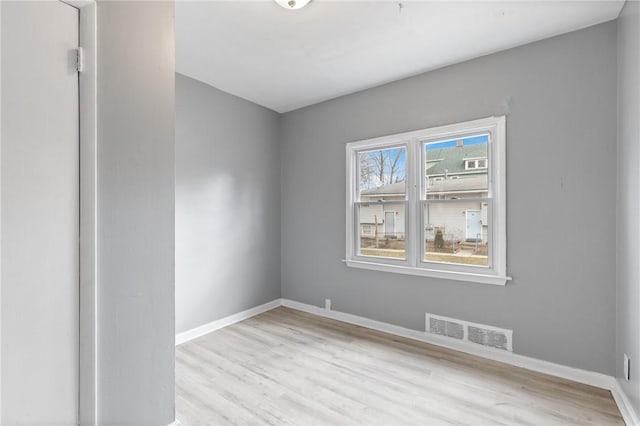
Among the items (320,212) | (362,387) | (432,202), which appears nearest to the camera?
(362,387)

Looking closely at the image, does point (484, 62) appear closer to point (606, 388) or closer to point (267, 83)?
point (267, 83)

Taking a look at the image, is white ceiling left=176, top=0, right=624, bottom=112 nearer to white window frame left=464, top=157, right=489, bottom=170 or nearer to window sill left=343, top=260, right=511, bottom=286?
white window frame left=464, top=157, right=489, bottom=170

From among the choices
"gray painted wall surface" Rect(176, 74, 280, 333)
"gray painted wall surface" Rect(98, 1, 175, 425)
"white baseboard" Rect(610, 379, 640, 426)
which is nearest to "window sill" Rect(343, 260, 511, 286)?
"white baseboard" Rect(610, 379, 640, 426)

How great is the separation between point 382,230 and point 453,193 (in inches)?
33.2

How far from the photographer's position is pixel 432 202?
10.0 ft

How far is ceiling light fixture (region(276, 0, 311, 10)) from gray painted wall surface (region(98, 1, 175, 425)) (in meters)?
0.71

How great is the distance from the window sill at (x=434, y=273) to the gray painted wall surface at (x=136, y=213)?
218cm

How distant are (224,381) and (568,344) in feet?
8.69

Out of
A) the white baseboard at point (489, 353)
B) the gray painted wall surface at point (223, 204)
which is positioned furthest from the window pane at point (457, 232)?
the gray painted wall surface at point (223, 204)

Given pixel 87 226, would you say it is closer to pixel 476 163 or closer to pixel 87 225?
pixel 87 225

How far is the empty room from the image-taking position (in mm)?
1304

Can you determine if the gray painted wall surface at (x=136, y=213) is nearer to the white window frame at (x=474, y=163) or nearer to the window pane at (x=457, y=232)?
the window pane at (x=457, y=232)

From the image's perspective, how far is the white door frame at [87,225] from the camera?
1.34 m

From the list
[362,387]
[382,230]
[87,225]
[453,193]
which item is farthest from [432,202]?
[87,225]
